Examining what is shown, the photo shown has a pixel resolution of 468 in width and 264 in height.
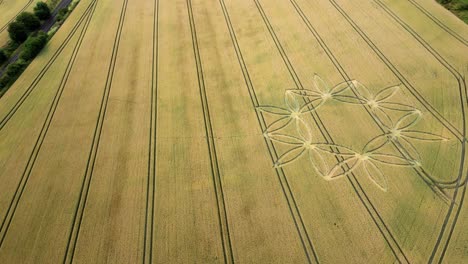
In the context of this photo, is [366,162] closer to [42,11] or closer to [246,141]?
[246,141]

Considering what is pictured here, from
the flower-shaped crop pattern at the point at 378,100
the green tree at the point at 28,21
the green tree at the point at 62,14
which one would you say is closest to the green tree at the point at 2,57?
the green tree at the point at 28,21

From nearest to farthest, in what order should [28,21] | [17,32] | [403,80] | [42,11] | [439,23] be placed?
[403,80], [439,23], [17,32], [28,21], [42,11]

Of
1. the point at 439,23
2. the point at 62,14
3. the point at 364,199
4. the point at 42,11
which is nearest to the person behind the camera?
the point at 364,199

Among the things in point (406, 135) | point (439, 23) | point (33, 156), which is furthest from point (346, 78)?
point (33, 156)

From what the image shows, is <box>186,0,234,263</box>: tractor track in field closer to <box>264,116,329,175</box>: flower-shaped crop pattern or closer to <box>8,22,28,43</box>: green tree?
<box>264,116,329,175</box>: flower-shaped crop pattern

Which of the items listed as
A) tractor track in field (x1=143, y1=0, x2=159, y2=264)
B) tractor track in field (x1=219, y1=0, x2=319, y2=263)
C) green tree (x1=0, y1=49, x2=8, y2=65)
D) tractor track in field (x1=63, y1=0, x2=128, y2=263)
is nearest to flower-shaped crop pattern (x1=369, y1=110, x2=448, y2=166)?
tractor track in field (x1=219, y1=0, x2=319, y2=263)

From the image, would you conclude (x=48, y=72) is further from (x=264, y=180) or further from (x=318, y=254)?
(x=318, y=254)

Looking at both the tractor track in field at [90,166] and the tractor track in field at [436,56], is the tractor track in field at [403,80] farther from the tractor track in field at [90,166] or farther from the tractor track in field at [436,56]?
the tractor track in field at [90,166]
